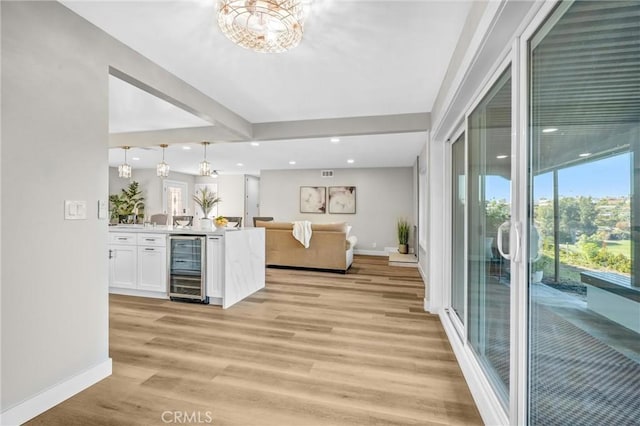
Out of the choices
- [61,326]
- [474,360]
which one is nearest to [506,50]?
[474,360]

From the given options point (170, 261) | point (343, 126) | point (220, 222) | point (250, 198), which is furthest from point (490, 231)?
point (250, 198)

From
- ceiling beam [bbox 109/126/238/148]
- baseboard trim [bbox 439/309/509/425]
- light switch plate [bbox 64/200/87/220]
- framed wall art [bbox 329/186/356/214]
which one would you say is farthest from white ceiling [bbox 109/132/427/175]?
light switch plate [bbox 64/200/87/220]

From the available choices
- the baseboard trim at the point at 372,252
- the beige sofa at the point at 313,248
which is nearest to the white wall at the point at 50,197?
the beige sofa at the point at 313,248

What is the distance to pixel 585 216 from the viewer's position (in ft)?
3.10

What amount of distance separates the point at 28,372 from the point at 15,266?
1.95 feet

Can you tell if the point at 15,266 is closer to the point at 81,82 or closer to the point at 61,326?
the point at 61,326

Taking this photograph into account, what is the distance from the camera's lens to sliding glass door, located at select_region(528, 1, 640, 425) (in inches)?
30.2

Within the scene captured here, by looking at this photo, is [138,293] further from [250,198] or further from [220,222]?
[250,198]

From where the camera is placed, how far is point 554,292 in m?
1.12

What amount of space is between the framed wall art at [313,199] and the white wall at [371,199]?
118 millimetres

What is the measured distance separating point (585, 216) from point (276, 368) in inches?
81.5

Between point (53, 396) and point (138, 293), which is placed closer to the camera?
point (53, 396)

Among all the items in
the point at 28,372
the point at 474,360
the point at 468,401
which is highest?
the point at 28,372

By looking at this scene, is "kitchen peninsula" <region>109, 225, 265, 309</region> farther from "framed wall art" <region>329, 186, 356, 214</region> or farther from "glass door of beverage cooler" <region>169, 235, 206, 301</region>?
"framed wall art" <region>329, 186, 356, 214</region>
